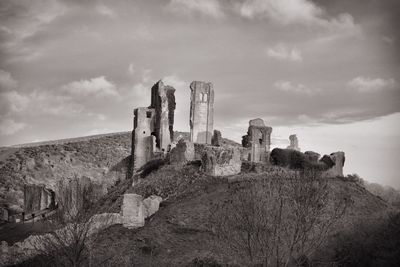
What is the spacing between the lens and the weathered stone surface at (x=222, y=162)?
111ft

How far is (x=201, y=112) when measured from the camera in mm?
52844

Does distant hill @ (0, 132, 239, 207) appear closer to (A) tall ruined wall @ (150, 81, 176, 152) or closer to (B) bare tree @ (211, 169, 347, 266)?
(A) tall ruined wall @ (150, 81, 176, 152)

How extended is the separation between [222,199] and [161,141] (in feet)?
69.8

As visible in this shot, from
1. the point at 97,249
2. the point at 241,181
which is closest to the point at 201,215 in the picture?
the point at 241,181

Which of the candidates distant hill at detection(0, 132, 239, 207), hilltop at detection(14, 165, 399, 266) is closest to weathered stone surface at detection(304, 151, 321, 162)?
hilltop at detection(14, 165, 399, 266)

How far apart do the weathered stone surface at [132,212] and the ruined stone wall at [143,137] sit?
19.5 metres

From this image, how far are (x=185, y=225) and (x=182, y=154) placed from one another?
12.3m

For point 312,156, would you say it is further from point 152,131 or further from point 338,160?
point 152,131

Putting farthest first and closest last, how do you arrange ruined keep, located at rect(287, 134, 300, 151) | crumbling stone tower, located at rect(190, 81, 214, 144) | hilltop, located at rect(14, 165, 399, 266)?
ruined keep, located at rect(287, 134, 300, 151) → crumbling stone tower, located at rect(190, 81, 214, 144) → hilltop, located at rect(14, 165, 399, 266)

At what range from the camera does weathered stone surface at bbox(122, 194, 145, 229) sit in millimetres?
27609

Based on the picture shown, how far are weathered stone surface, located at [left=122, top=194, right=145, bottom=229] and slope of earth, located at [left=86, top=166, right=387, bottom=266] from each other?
526mm

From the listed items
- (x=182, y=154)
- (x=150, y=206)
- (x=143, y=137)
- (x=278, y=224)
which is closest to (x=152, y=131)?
(x=143, y=137)

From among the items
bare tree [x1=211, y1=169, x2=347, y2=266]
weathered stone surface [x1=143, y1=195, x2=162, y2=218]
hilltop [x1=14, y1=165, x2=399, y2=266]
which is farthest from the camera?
weathered stone surface [x1=143, y1=195, x2=162, y2=218]

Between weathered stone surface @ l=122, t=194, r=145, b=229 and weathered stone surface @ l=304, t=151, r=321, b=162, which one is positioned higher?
weathered stone surface @ l=304, t=151, r=321, b=162
